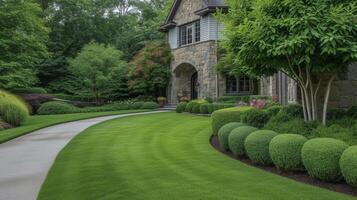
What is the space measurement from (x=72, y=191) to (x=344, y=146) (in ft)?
13.8

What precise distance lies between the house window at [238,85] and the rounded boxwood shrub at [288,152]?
60.0 ft

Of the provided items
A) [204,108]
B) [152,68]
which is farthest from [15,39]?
[204,108]

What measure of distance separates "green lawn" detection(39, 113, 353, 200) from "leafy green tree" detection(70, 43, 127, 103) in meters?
17.5

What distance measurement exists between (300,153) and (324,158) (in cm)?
65

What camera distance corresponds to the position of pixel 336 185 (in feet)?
18.5

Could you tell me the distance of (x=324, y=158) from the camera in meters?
5.58

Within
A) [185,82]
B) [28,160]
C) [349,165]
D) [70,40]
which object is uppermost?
[70,40]

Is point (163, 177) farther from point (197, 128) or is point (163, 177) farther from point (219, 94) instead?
point (219, 94)

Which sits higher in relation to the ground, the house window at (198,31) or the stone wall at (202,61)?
the house window at (198,31)

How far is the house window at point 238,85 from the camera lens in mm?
24703

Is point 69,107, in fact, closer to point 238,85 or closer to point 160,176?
point 238,85

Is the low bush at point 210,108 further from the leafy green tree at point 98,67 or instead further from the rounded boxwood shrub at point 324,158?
the rounded boxwood shrub at point 324,158

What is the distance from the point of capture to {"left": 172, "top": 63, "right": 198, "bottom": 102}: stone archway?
2819 cm

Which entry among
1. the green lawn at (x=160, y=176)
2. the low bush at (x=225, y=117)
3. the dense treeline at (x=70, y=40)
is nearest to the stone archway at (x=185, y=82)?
Result: the dense treeline at (x=70, y=40)
